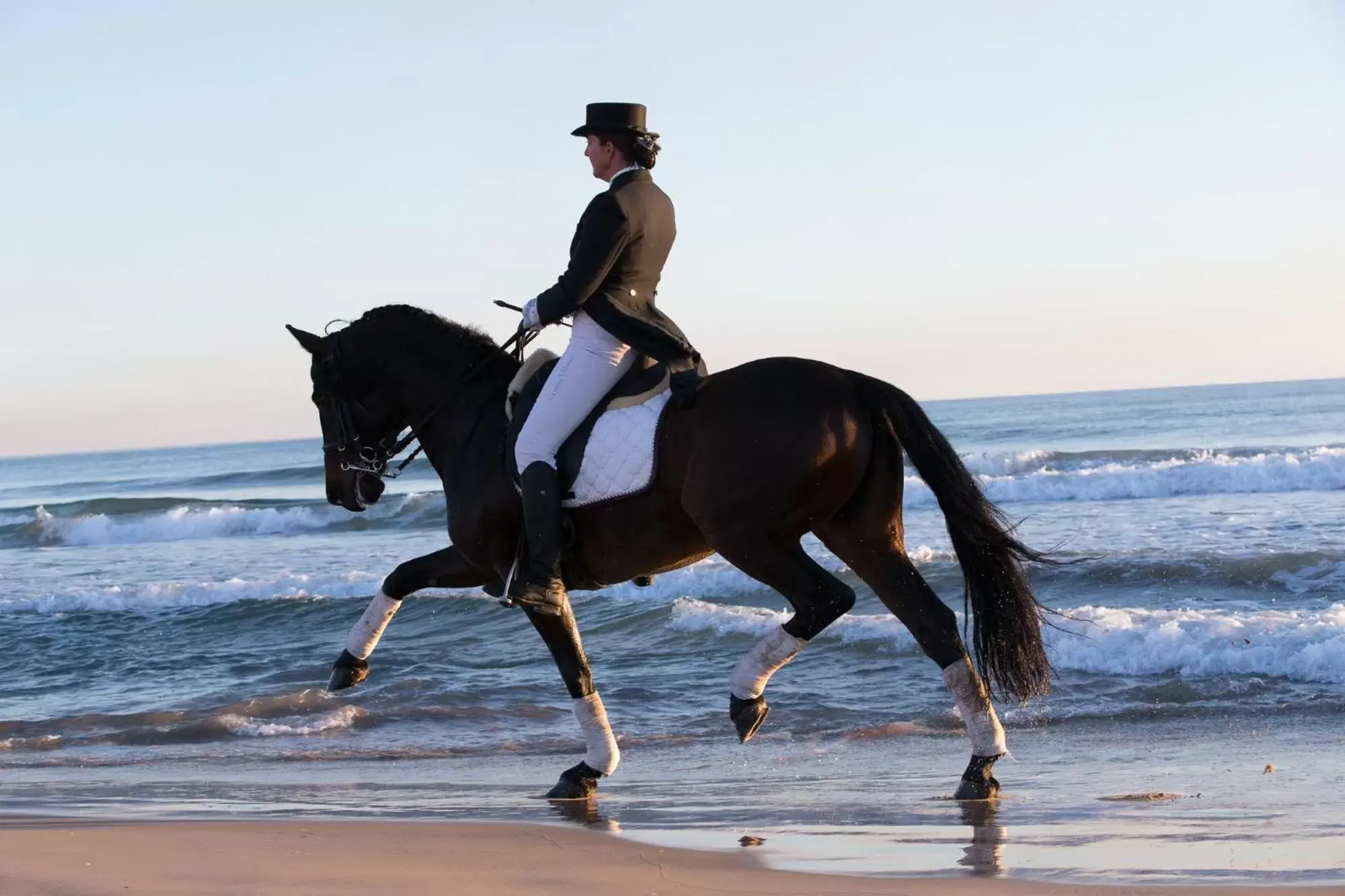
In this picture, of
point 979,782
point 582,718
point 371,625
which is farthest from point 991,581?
point 371,625

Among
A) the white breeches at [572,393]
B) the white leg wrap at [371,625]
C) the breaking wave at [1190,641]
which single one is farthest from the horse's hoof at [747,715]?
the breaking wave at [1190,641]

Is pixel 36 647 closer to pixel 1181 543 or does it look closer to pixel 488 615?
pixel 488 615

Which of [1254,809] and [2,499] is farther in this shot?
[2,499]

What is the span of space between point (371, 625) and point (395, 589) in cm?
22

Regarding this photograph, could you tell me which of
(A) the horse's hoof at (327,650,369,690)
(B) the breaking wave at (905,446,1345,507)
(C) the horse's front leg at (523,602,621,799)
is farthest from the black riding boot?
(B) the breaking wave at (905,446,1345,507)

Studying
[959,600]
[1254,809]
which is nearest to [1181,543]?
[959,600]

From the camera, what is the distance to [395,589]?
625 centimetres

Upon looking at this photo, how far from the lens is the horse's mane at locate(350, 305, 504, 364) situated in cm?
650

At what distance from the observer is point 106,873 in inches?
172

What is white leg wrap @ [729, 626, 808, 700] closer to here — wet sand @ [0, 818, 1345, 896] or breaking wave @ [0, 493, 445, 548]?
wet sand @ [0, 818, 1345, 896]

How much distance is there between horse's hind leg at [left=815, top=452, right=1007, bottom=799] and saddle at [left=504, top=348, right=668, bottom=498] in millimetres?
887

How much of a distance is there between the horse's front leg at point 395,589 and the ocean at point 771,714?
23.4 inches

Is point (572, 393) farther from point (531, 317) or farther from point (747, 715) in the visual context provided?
point (747, 715)

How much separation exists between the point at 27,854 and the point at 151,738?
4223 mm
